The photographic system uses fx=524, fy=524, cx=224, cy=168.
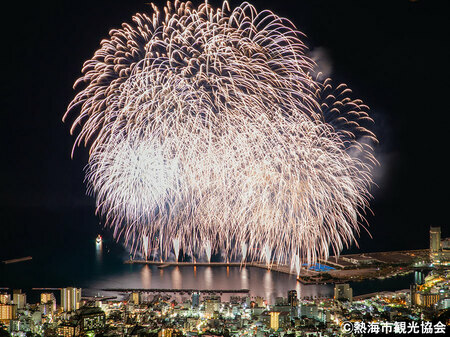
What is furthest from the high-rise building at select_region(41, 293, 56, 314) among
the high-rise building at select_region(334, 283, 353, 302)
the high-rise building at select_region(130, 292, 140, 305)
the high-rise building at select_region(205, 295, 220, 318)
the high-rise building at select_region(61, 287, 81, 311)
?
the high-rise building at select_region(334, 283, 353, 302)

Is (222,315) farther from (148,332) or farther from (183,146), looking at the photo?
(183,146)

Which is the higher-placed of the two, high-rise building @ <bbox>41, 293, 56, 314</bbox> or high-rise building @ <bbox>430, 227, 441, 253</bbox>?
high-rise building @ <bbox>430, 227, 441, 253</bbox>

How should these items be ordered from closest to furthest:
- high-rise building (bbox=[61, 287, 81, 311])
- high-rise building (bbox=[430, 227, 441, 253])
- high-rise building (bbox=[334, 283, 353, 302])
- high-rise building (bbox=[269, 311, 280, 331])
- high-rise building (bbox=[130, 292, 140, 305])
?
high-rise building (bbox=[269, 311, 280, 331])
high-rise building (bbox=[61, 287, 81, 311])
high-rise building (bbox=[130, 292, 140, 305])
high-rise building (bbox=[334, 283, 353, 302])
high-rise building (bbox=[430, 227, 441, 253])

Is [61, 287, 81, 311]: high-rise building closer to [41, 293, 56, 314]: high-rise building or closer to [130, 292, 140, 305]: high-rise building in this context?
[41, 293, 56, 314]: high-rise building

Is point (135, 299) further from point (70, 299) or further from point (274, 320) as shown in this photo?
point (274, 320)

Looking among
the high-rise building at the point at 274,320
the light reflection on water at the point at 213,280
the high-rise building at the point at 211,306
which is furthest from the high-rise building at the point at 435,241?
the high-rise building at the point at 274,320

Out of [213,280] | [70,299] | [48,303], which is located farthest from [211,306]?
[213,280]
